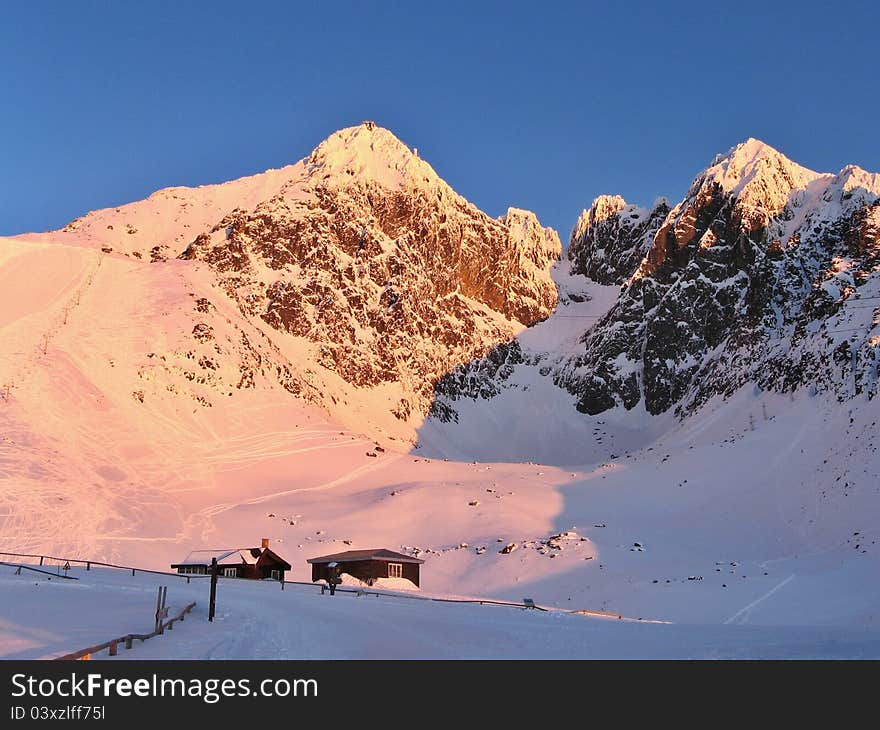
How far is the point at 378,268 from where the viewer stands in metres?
156

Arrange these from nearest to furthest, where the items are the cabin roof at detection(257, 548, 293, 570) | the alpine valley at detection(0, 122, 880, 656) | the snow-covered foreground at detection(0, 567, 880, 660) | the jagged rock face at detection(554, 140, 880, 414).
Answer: the snow-covered foreground at detection(0, 567, 880, 660) < the cabin roof at detection(257, 548, 293, 570) < the alpine valley at detection(0, 122, 880, 656) < the jagged rock face at detection(554, 140, 880, 414)

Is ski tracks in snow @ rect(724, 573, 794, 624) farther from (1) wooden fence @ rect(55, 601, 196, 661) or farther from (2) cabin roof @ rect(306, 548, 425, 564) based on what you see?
(1) wooden fence @ rect(55, 601, 196, 661)

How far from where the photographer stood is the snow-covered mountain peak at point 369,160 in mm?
171375

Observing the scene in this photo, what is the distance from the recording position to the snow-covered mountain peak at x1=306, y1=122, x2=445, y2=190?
17138 cm

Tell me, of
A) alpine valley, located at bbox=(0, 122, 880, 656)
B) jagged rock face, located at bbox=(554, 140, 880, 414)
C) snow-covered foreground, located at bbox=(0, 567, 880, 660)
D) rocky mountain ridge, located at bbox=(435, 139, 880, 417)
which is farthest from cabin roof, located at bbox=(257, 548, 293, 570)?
jagged rock face, located at bbox=(554, 140, 880, 414)

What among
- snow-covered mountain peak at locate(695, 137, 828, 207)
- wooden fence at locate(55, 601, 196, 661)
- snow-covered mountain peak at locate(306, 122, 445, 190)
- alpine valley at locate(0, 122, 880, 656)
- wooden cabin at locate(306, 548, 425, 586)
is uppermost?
snow-covered mountain peak at locate(306, 122, 445, 190)

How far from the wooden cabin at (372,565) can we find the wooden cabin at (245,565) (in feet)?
8.84

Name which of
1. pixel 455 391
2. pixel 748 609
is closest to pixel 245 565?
pixel 748 609

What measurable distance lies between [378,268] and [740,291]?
190ft

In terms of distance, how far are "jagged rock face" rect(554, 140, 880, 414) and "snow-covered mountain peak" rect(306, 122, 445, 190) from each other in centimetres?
4651

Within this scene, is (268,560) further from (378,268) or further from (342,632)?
(378,268)

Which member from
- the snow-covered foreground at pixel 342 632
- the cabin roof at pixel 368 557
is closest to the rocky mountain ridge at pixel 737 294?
the cabin roof at pixel 368 557

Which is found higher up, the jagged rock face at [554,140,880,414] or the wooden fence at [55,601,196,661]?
the jagged rock face at [554,140,880,414]
